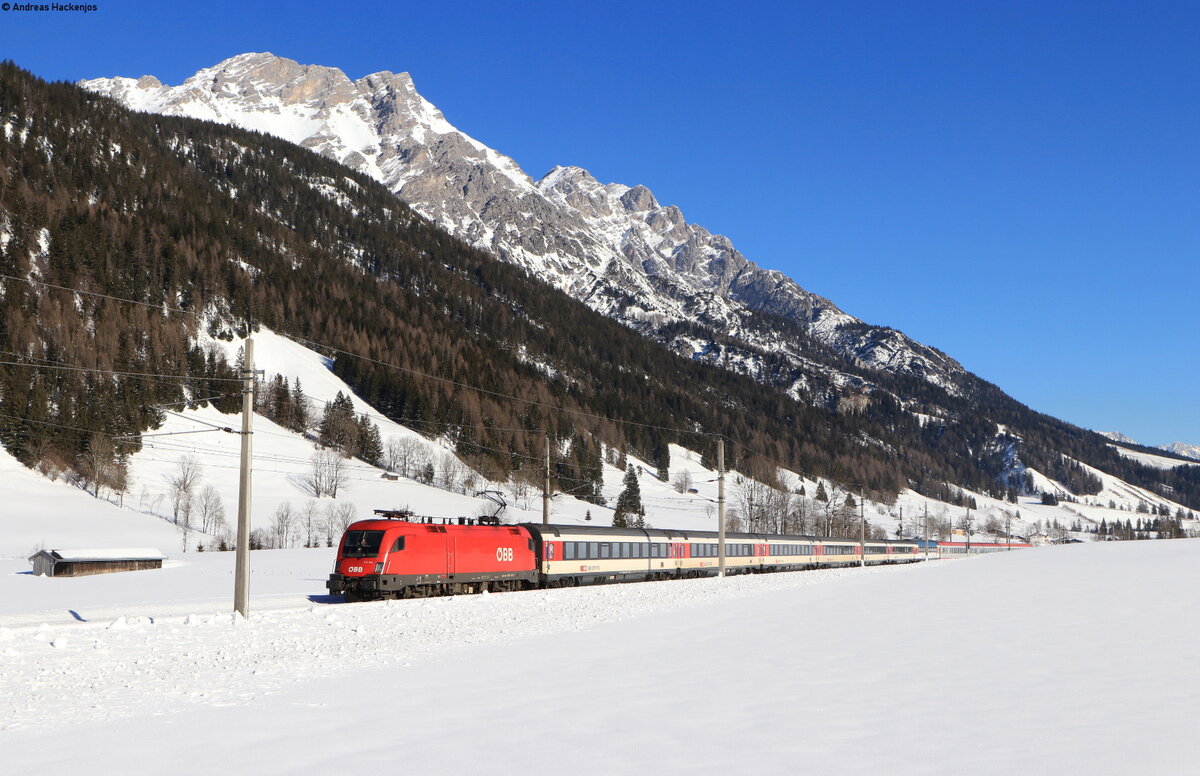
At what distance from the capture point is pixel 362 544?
123ft

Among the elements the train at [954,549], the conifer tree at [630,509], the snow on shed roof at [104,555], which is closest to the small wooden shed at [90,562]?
the snow on shed roof at [104,555]

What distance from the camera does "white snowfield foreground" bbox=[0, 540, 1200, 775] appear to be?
1033 centimetres

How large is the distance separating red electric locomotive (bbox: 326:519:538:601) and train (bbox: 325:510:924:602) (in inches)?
1.6

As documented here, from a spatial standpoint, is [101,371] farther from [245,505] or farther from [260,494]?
[245,505]

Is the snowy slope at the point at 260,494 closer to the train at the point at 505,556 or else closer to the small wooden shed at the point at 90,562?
the small wooden shed at the point at 90,562

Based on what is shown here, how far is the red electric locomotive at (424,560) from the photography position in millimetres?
36750

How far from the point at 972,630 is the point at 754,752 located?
15.5 meters

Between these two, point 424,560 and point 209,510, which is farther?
point 209,510

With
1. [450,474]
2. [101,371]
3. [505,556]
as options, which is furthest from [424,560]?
[450,474]

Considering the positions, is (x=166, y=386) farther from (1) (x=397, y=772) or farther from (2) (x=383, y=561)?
(1) (x=397, y=772)

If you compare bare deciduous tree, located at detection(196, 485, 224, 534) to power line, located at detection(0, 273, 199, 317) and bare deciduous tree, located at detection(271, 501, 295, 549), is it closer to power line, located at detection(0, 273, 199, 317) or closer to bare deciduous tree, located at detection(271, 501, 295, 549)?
bare deciduous tree, located at detection(271, 501, 295, 549)

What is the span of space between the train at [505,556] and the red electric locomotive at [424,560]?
40 millimetres

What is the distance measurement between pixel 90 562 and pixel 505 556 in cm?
3266

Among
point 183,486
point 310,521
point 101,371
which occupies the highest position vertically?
point 101,371
